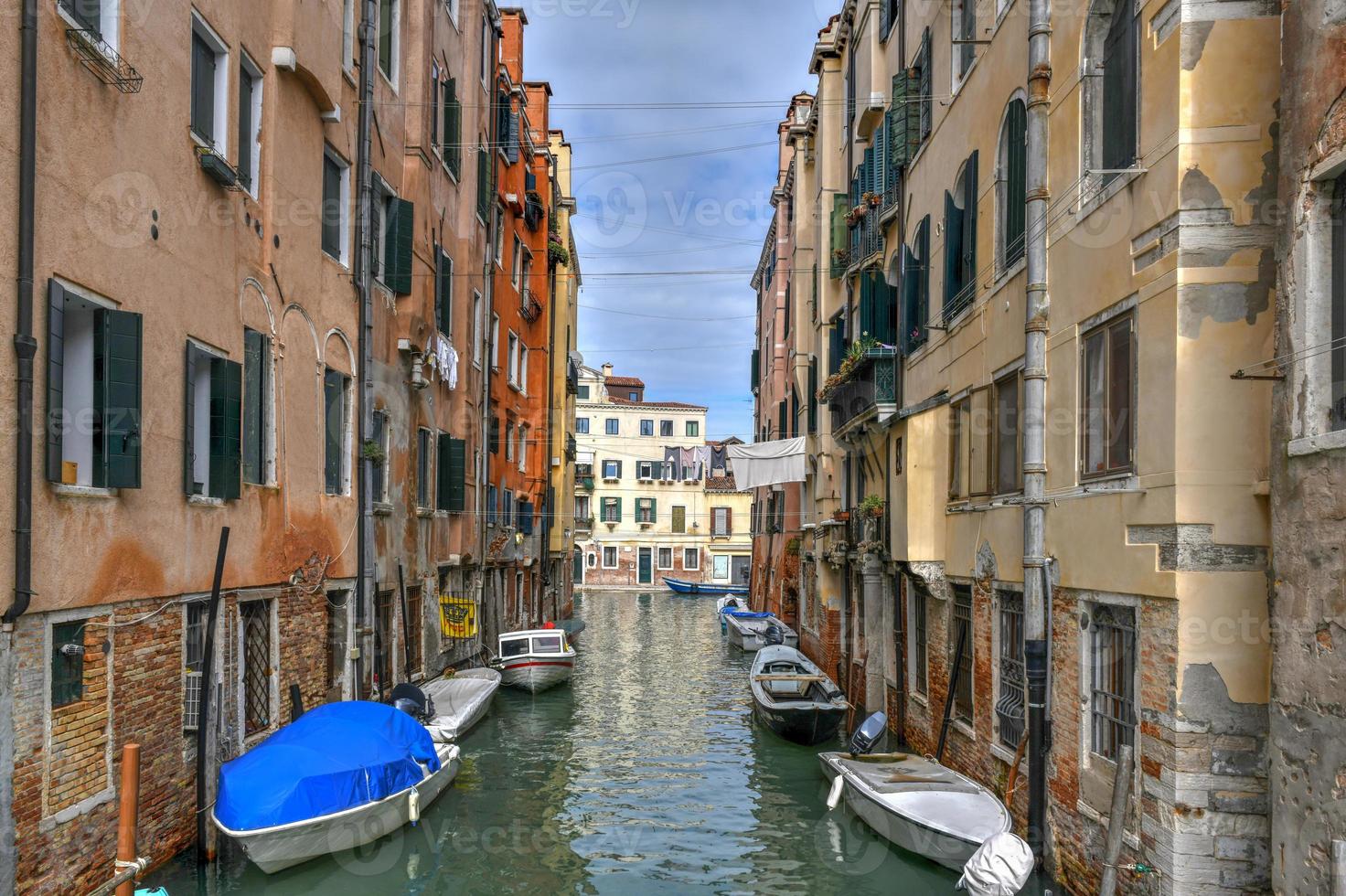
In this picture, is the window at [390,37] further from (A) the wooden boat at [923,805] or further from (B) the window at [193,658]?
(A) the wooden boat at [923,805]

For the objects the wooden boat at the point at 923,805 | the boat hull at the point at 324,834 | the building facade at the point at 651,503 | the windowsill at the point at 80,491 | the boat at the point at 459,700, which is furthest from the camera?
Result: the building facade at the point at 651,503

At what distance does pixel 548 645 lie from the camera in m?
22.9

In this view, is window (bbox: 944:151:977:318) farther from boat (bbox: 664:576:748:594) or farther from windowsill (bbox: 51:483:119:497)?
boat (bbox: 664:576:748:594)

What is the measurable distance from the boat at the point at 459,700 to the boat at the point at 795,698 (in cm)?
446

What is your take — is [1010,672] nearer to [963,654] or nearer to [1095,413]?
[963,654]

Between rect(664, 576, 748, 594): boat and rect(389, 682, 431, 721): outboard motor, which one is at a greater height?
rect(389, 682, 431, 721): outboard motor

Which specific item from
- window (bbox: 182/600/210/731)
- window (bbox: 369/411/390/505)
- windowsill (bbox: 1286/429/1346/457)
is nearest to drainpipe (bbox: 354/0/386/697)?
window (bbox: 369/411/390/505)

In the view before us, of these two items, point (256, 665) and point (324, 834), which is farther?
point (256, 665)

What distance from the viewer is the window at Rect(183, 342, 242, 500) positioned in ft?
34.8

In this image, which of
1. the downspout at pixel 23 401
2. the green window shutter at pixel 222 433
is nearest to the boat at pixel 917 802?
the green window shutter at pixel 222 433

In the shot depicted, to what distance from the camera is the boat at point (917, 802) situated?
9852mm

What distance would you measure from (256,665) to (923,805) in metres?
7.01

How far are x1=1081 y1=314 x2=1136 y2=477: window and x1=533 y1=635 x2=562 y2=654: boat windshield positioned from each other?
50.5ft

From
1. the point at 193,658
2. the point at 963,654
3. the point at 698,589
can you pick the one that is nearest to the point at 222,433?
the point at 193,658
